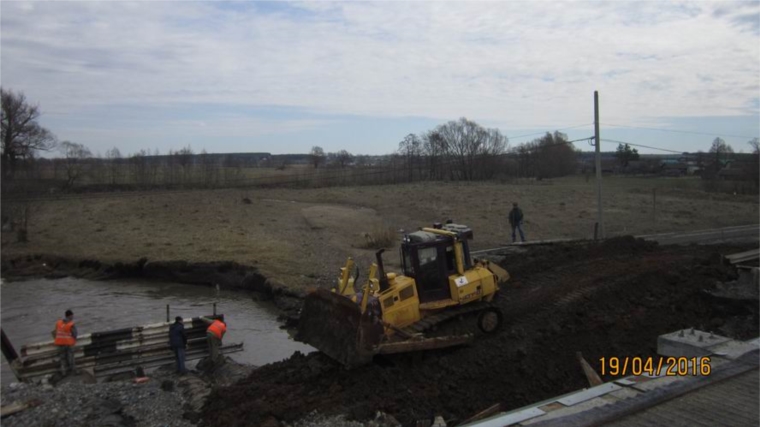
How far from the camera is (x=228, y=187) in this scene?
6038 cm

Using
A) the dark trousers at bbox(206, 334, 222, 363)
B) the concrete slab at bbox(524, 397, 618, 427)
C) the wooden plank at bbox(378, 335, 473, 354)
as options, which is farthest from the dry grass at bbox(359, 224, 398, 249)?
the concrete slab at bbox(524, 397, 618, 427)

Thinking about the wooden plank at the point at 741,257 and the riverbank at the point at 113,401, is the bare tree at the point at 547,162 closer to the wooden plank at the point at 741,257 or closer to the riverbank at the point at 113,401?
the wooden plank at the point at 741,257

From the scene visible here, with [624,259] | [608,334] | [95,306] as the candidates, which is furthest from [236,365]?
[624,259]

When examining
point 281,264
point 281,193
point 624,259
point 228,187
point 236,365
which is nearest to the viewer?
point 236,365

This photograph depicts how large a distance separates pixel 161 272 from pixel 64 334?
12.7m

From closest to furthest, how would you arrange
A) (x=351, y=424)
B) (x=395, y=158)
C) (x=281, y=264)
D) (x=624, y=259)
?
1. (x=351, y=424)
2. (x=624, y=259)
3. (x=281, y=264)
4. (x=395, y=158)

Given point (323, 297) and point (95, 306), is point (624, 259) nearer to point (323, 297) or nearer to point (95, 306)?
point (323, 297)

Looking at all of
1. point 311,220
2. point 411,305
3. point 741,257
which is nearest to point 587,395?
point 411,305

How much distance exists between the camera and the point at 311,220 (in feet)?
114

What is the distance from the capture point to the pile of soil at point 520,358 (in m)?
9.91

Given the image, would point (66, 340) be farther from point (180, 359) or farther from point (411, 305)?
point (411, 305)

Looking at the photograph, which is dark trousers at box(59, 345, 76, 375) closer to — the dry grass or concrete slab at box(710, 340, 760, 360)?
concrete slab at box(710, 340, 760, 360)

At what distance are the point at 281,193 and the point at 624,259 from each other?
3864 centimetres

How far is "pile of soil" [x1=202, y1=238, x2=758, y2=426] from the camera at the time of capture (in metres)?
9.91
